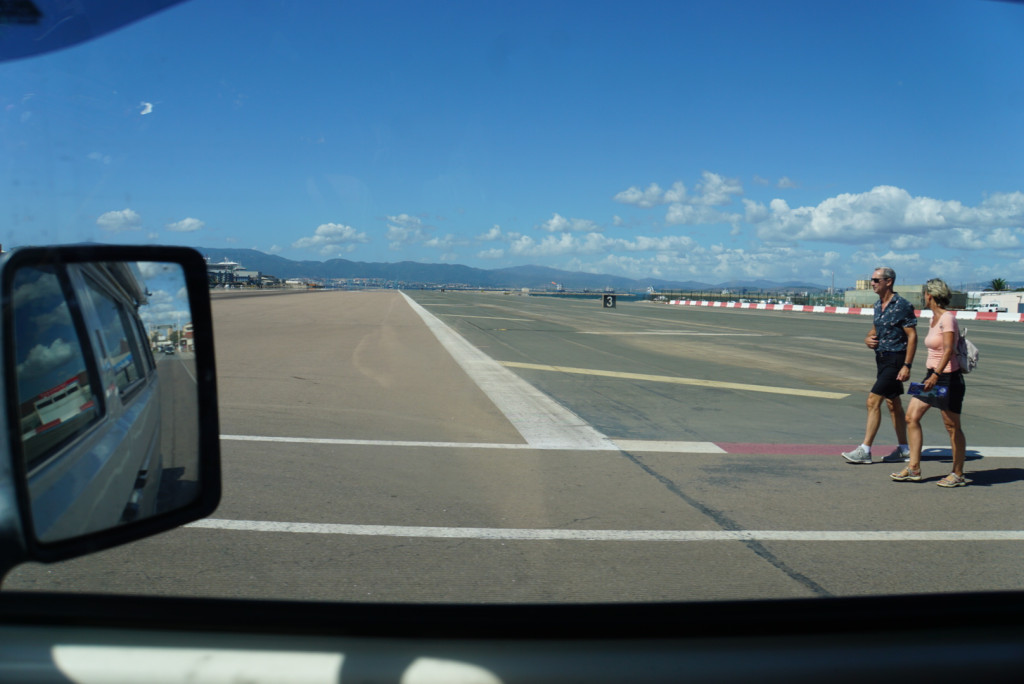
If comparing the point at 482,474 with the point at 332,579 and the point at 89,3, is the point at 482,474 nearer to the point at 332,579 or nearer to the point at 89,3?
the point at 332,579

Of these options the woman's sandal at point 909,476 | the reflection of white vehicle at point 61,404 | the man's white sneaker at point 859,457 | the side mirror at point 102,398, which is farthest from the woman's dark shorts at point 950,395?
the reflection of white vehicle at point 61,404

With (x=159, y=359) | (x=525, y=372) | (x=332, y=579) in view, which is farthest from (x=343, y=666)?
(x=525, y=372)

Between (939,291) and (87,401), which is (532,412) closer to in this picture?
(939,291)

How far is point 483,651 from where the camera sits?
2043 millimetres

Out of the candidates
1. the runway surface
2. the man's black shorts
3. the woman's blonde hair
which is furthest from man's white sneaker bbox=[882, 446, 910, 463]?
the woman's blonde hair

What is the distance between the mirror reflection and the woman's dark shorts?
231 inches

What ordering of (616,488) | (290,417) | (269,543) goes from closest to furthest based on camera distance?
(269,543), (616,488), (290,417)

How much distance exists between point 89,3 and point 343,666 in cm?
226

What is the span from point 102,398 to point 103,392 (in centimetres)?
2

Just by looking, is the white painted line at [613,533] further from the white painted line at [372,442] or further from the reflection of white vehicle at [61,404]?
the white painted line at [372,442]

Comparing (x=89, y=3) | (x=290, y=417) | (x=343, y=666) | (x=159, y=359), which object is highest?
(x=89, y=3)

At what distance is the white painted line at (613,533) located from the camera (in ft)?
14.6

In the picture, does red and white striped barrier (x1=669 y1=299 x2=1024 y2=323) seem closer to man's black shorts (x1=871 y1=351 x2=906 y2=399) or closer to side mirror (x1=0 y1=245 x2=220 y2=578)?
man's black shorts (x1=871 y1=351 x2=906 y2=399)

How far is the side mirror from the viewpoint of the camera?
5.62 ft
